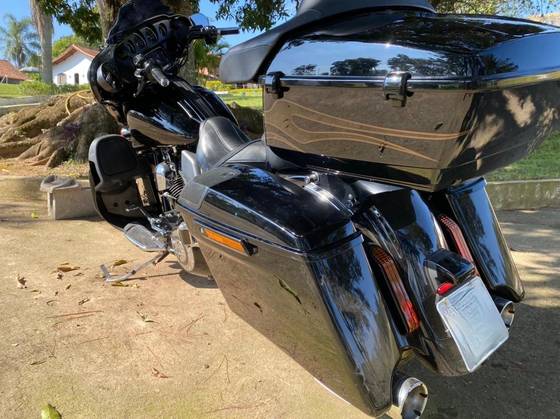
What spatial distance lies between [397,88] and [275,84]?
0.46m

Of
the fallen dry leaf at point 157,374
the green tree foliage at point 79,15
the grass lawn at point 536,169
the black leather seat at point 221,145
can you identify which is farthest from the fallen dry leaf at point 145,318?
the green tree foliage at point 79,15

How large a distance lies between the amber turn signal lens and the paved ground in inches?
31.9

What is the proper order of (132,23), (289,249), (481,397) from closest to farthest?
(289,249), (481,397), (132,23)

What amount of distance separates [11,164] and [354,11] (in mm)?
7097

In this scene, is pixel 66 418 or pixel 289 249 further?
pixel 66 418

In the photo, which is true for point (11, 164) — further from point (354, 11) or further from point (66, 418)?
point (354, 11)

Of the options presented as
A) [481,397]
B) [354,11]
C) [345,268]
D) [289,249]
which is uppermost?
[354,11]

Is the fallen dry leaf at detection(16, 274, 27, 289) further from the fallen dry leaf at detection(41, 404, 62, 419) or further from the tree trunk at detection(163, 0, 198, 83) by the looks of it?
→ the tree trunk at detection(163, 0, 198, 83)

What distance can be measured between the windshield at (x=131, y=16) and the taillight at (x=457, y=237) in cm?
223

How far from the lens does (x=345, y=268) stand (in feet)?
4.91

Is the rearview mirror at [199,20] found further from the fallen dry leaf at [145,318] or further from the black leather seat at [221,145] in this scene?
the fallen dry leaf at [145,318]

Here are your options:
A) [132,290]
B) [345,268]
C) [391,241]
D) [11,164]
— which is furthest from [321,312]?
[11,164]

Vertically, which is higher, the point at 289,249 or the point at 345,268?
the point at 289,249

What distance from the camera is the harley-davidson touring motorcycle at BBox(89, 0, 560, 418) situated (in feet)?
4.51
